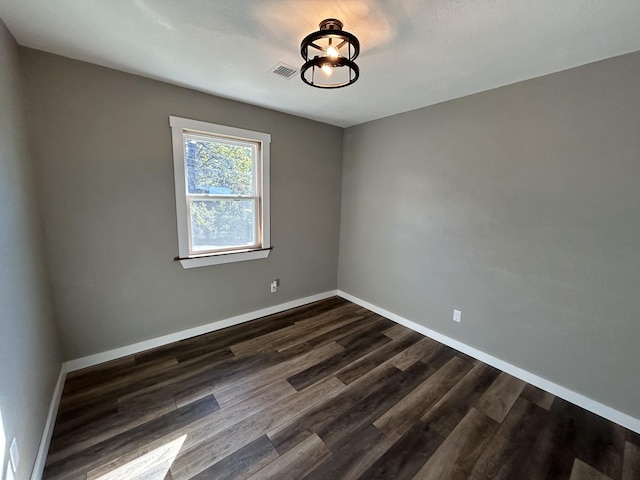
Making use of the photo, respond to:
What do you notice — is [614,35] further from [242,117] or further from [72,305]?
[72,305]

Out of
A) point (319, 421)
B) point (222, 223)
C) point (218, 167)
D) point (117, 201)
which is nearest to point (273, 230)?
point (222, 223)

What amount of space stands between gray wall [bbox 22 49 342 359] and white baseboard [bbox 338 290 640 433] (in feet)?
6.70

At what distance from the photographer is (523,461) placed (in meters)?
1.55

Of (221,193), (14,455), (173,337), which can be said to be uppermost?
(221,193)

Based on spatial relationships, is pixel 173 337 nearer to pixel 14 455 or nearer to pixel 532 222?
pixel 14 455

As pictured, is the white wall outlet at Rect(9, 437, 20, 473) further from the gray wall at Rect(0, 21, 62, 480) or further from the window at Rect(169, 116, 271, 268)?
the window at Rect(169, 116, 271, 268)

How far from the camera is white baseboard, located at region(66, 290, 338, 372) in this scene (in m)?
2.22

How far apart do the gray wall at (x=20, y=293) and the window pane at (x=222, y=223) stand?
42.9 inches

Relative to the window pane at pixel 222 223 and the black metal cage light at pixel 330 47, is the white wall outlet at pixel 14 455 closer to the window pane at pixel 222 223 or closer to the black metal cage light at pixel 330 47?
the window pane at pixel 222 223

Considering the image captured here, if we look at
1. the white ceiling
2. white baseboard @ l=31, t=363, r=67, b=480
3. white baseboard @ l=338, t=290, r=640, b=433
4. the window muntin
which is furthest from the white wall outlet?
white baseboard @ l=338, t=290, r=640, b=433

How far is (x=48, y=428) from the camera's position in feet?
5.24

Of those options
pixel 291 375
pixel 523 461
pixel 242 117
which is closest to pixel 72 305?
pixel 291 375

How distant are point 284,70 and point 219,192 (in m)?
1.32

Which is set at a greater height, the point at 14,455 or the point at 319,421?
the point at 14,455
